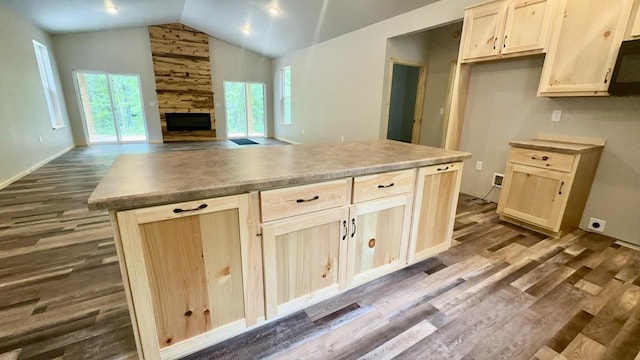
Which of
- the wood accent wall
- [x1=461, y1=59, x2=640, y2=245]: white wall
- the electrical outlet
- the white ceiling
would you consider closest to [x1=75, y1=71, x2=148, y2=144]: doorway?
the wood accent wall

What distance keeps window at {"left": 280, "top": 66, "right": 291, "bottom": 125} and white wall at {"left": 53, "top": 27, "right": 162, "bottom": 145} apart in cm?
376

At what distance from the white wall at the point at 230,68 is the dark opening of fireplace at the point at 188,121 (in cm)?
38

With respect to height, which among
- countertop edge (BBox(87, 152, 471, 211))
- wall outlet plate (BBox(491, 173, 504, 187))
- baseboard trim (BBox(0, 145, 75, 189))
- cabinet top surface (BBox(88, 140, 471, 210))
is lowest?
baseboard trim (BBox(0, 145, 75, 189))

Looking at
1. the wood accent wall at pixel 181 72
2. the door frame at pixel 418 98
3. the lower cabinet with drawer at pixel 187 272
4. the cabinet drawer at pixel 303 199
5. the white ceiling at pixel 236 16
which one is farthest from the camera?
the wood accent wall at pixel 181 72

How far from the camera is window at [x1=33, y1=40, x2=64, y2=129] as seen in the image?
5.85 meters

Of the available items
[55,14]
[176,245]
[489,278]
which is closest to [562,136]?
[489,278]

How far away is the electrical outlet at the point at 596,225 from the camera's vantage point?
2.68 m

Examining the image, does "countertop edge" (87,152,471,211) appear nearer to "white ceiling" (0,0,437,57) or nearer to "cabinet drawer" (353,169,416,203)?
"cabinet drawer" (353,169,416,203)

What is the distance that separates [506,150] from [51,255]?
4.79 metres

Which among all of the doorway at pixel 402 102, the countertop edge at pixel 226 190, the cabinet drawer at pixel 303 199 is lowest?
the cabinet drawer at pixel 303 199

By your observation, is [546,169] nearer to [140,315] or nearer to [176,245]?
[176,245]

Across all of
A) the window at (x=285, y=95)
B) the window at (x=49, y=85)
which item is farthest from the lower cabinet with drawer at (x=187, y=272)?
the window at (x=285, y=95)

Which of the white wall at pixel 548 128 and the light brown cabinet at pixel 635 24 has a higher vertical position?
the light brown cabinet at pixel 635 24

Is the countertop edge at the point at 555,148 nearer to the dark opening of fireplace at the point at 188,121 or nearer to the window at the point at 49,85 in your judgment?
the dark opening of fireplace at the point at 188,121
